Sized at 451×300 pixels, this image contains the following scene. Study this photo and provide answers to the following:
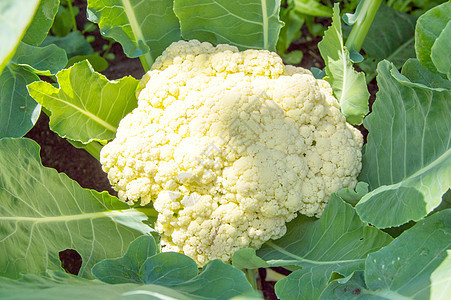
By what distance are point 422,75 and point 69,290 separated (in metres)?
1.20

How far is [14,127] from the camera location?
4.99 feet

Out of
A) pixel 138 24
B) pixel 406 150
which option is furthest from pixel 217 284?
pixel 138 24

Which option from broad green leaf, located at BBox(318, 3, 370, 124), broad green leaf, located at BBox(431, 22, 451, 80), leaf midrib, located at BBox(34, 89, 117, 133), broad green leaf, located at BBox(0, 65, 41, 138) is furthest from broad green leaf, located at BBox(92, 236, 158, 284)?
broad green leaf, located at BBox(431, 22, 451, 80)

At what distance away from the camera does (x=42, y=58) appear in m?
1.59

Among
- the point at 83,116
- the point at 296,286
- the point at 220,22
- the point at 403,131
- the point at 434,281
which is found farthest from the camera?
the point at 220,22

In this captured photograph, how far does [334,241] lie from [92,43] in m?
1.66

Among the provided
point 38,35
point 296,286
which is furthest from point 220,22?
point 296,286

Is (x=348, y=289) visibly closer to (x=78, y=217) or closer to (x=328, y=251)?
(x=328, y=251)

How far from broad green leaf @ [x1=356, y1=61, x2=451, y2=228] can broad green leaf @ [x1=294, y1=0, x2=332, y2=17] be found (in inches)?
34.9

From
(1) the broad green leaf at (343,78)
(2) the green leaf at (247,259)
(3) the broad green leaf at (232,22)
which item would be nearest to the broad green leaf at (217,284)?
(2) the green leaf at (247,259)

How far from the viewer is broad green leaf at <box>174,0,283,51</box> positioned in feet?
5.13

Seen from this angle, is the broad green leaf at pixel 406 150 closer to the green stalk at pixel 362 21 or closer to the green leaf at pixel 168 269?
the green stalk at pixel 362 21

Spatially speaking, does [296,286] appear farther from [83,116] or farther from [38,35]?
[38,35]

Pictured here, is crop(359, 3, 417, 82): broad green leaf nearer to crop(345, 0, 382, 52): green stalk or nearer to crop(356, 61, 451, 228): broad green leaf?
crop(345, 0, 382, 52): green stalk
